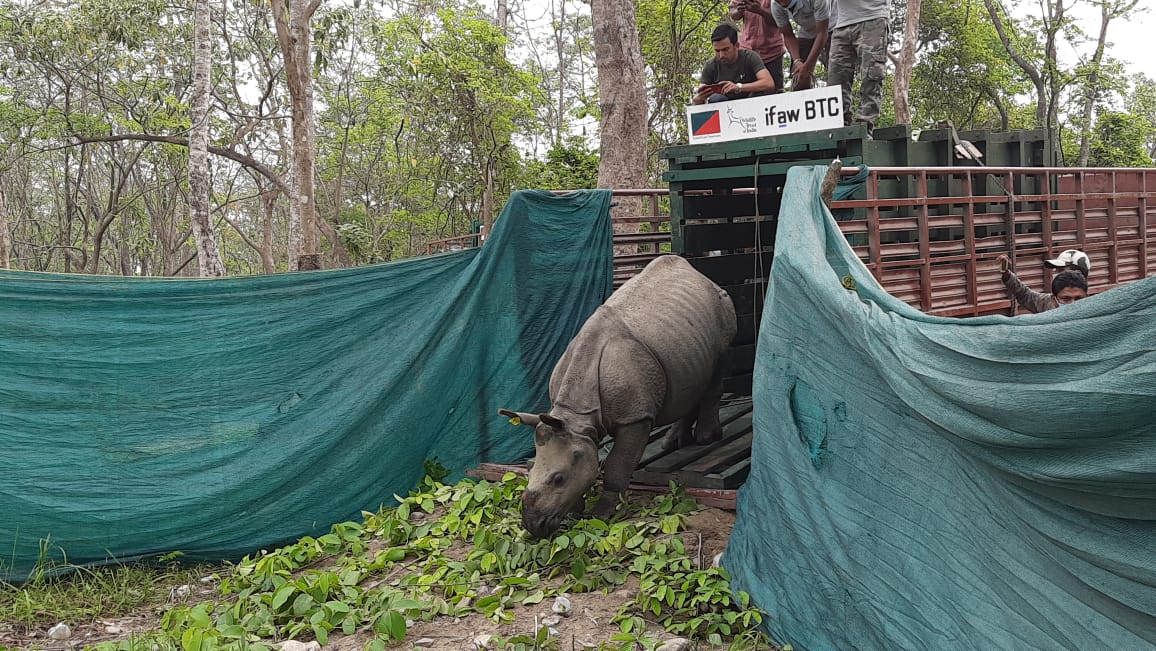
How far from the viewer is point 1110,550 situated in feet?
10.1

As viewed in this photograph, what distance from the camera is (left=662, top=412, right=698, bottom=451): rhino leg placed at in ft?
26.0

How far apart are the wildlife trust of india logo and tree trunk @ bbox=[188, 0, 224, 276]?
10.8 metres

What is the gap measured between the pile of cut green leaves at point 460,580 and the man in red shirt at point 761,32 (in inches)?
193

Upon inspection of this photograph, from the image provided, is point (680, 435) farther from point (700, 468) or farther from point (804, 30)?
point (804, 30)

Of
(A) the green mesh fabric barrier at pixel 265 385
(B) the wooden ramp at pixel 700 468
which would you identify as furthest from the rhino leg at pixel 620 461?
(A) the green mesh fabric barrier at pixel 265 385

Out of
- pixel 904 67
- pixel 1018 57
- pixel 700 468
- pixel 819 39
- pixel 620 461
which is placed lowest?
pixel 700 468

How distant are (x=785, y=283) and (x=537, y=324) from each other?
3442 mm

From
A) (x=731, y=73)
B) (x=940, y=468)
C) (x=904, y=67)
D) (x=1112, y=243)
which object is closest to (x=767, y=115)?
(x=731, y=73)

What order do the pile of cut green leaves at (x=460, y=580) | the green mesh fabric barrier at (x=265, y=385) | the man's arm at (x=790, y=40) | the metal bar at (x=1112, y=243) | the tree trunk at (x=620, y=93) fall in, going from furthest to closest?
the tree trunk at (x=620, y=93) → the man's arm at (x=790, y=40) → the metal bar at (x=1112, y=243) → the green mesh fabric barrier at (x=265, y=385) → the pile of cut green leaves at (x=460, y=580)

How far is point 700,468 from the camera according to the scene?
7086mm

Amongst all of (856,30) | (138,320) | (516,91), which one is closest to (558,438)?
(138,320)

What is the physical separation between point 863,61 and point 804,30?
1.28 m

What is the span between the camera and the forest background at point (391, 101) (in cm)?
1586

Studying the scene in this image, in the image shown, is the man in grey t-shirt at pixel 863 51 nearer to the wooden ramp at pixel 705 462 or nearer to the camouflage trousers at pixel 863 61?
the camouflage trousers at pixel 863 61
